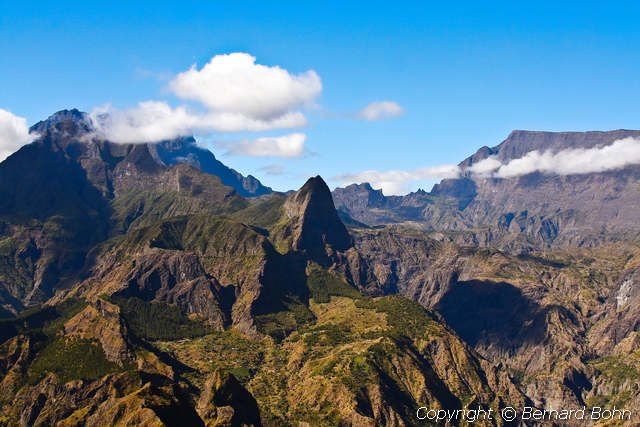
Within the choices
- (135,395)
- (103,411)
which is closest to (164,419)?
(135,395)

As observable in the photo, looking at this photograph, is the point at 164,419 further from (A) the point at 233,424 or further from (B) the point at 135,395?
(A) the point at 233,424

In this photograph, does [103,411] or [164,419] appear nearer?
[164,419]

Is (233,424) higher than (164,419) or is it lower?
lower

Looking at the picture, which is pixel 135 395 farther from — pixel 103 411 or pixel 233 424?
pixel 233 424

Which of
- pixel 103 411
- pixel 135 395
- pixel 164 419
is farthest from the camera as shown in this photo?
pixel 103 411

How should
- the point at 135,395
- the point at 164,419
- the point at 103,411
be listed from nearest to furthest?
the point at 164,419
the point at 135,395
the point at 103,411

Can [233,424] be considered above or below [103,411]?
below

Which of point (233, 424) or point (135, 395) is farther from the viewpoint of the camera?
point (233, 424)
